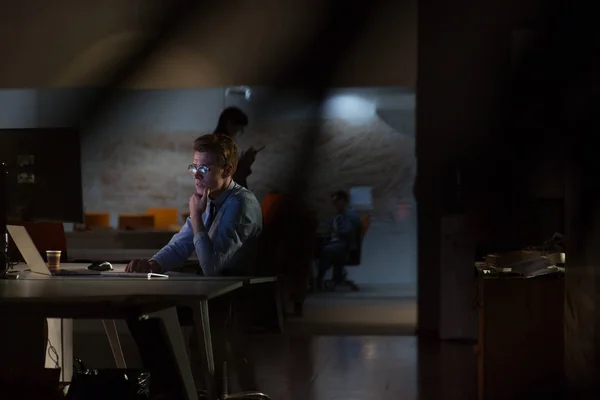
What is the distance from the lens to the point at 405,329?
7.15m

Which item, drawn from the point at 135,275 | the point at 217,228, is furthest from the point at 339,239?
the point at 135,275

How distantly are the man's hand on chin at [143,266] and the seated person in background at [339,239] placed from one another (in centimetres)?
453

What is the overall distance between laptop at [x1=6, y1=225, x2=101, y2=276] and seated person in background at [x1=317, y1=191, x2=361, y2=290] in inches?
191

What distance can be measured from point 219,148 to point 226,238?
46 cm

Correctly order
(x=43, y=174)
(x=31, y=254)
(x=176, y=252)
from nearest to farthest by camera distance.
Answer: (x=43, y=174), (x=31, y=254), (x=176, y=252)

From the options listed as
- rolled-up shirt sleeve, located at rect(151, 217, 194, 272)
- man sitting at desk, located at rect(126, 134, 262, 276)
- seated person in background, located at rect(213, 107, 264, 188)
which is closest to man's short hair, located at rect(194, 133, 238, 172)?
man sitting at desk, located at rect(126, 134, 262, 276)

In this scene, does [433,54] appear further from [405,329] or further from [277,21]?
[405,329]

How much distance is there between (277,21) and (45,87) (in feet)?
7.12

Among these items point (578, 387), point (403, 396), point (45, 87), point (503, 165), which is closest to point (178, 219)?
point (45, 87)

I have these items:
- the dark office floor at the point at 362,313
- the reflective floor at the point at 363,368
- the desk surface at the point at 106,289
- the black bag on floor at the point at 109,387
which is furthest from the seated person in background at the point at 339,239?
the black bag on floor at the point at 109,387

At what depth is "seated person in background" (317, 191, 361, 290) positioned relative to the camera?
8.45 meters

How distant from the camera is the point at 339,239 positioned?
859 cm

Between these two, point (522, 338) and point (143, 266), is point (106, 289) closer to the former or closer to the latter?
point (143, 266)

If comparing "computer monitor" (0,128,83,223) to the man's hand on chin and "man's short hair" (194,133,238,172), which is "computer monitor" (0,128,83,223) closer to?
the man's hand on chin
